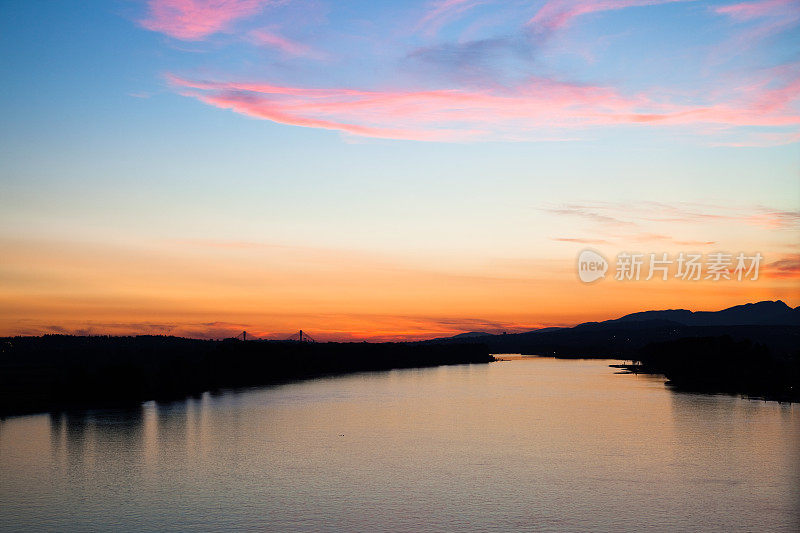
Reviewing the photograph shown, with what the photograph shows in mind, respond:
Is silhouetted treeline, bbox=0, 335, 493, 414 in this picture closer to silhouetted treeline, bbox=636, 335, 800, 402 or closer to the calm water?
the calm water

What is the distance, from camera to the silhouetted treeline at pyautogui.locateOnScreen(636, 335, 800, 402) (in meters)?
91.2

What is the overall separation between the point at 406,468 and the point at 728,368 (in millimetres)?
80493

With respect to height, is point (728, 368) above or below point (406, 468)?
above

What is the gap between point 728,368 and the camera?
10962 cm

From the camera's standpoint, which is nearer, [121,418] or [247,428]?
[247,428]

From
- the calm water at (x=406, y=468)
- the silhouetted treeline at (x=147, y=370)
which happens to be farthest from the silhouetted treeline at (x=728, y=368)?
the silhouetted treeline at (x=147, y=370)

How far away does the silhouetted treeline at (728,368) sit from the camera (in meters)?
91.2

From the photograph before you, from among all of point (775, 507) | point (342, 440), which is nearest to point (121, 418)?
point (342, 440)

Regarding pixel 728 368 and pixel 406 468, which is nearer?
pixel 406 468

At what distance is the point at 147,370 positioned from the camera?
116125 mm

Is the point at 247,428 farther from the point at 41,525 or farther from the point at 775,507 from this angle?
the point at 775,507

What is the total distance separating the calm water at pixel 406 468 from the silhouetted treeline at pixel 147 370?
10882 millimetres

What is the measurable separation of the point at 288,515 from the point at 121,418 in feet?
127

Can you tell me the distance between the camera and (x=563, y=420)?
69250 millimetres
